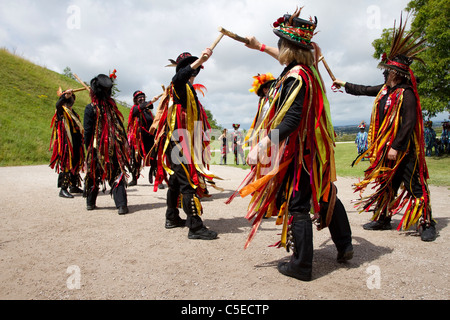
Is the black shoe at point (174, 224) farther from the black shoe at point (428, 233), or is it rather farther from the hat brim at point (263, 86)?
the black shoe at point (428, 233)

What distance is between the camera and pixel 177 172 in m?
3.58

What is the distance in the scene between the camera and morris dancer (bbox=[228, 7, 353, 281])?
A: 2420mm

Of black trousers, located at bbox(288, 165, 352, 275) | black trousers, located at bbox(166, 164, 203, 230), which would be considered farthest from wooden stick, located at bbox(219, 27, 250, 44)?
black trousers, located at bbox(166, 164, 203, 230)

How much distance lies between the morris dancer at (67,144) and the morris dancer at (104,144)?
4.62 ft

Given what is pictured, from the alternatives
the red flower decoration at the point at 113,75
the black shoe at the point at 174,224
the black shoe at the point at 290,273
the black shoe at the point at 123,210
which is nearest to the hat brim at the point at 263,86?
the black shoe at the point at 174,224

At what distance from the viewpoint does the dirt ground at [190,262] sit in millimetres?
2295

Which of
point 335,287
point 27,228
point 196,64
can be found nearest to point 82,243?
point 27,228

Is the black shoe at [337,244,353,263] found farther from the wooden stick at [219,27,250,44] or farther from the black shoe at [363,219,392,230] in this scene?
the wooden stick at [219,27,250,44]

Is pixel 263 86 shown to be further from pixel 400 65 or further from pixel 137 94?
pixel 137 94

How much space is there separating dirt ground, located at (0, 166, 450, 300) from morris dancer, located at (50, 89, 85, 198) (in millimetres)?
1645

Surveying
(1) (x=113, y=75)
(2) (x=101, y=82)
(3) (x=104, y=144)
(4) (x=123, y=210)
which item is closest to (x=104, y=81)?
(2) (x=101, y=82)

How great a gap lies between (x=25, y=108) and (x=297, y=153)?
18673 millimetres
